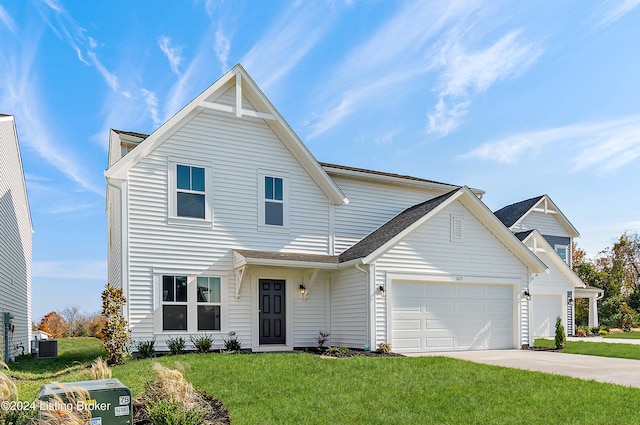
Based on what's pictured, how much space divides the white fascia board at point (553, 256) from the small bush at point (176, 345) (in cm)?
1667

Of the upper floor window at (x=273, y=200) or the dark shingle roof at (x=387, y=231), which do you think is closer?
the dark shingle roof at (x=387, y=231)

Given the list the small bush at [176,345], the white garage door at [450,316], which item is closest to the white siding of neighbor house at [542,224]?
the white garage door at [450,316]

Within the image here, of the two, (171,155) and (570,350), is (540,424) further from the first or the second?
(171,155)

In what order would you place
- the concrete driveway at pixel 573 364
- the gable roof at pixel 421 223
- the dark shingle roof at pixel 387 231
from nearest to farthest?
the concrete driveway at pixel 573 364 < the gable roof at pixel 421 223 < the dark shingle roof at pixel 387 231

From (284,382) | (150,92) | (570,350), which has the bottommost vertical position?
(570,350)

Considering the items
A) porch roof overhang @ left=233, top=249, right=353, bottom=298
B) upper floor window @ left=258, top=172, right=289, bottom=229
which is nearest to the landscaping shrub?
porch roof overhang @ left=233, top=249, right=353, bottom=298

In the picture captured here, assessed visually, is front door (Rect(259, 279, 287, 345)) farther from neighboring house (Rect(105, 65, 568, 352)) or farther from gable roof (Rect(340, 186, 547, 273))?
gable roof (Rect(340, 186, 547, 273))

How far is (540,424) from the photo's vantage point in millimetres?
6492

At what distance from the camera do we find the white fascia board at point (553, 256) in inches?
931

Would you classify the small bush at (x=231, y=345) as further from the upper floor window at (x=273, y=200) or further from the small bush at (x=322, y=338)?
the upper floor window at (x=273, y=200)

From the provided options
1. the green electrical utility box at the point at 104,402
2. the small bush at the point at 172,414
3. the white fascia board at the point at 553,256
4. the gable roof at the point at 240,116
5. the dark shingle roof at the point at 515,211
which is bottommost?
the small bush at the point at 172,414

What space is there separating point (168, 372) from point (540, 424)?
527 centimetres

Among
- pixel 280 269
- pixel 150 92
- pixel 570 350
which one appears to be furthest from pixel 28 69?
pixel 570 350

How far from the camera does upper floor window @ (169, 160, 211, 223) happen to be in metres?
14.2
